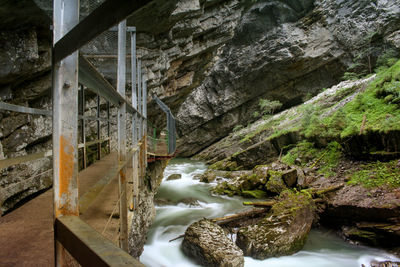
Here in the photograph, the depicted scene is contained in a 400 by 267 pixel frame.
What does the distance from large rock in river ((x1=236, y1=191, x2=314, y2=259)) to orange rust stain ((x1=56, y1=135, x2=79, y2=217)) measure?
4578mm

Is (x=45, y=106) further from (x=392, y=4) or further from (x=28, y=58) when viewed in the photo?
(x=392, y=4)

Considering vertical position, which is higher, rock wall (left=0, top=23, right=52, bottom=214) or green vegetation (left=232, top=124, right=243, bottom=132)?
rock wall (left=0, top=23, right=52, bottom=214)

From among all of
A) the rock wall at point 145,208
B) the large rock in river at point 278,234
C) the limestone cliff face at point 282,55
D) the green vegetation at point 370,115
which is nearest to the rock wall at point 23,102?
the rock wall at point 145,208

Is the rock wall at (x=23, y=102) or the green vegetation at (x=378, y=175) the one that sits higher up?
the rock wall at (x=23, y=102)

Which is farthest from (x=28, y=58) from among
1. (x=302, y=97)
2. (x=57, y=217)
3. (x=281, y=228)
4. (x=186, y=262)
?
(x=302, y=97)

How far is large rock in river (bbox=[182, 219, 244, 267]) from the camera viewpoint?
13.8ft

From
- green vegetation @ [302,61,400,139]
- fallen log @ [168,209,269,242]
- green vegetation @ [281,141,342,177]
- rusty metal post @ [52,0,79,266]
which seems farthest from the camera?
green vegetation @ [281,141,342,177]

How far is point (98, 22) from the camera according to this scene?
773 millimetres

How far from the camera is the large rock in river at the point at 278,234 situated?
470 centimetres

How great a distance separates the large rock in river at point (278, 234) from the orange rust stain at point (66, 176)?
4578mm

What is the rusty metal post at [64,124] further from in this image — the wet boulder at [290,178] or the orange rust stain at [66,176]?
Result: the wet boulder at [290,178]

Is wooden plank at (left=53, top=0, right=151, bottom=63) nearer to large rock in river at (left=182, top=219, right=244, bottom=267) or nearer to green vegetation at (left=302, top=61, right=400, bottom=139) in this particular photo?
large rock in river at (left=182, top=219, right=244, bottom=267)

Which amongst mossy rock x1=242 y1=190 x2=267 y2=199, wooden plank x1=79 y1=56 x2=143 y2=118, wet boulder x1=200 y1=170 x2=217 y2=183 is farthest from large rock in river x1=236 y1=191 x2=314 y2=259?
wet boulder x1=200 y1=170 x2=217 y2=183

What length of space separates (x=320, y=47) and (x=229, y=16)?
11.7m
